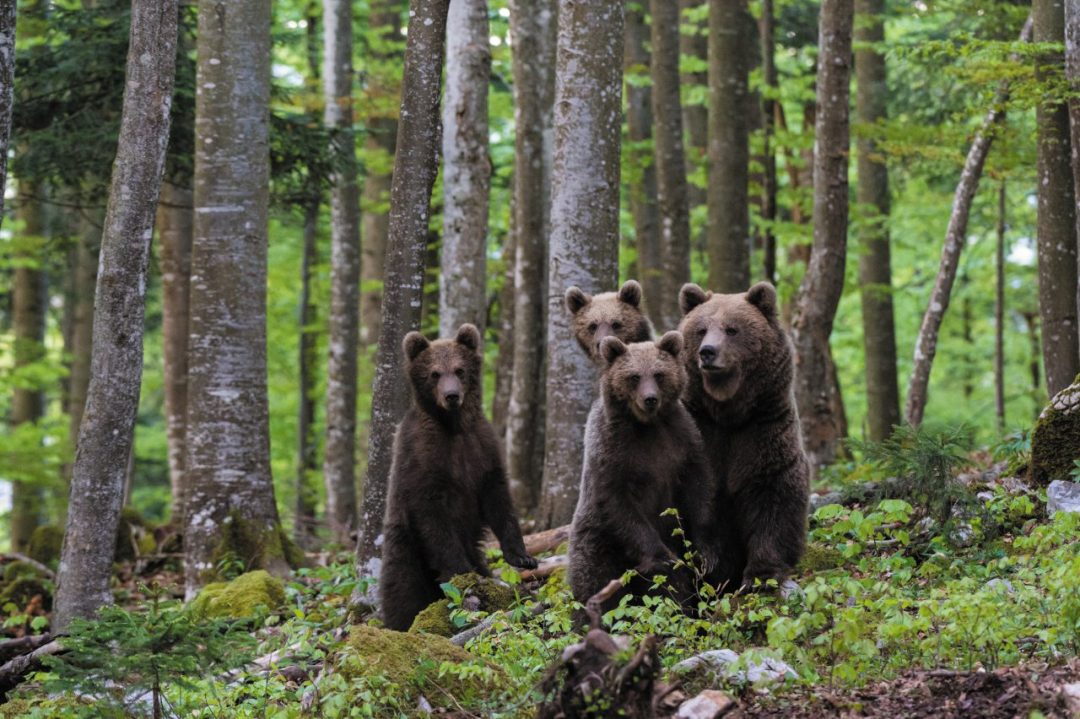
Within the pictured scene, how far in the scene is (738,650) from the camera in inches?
239

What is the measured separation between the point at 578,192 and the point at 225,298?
3651 mm

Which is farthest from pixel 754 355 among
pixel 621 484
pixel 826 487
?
pixel 826 487

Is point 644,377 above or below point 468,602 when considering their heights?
above

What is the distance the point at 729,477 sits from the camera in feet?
24.8

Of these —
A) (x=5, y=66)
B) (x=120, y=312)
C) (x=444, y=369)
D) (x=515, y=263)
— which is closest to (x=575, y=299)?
(x=444, y=369)

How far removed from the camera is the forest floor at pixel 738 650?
5164 mm

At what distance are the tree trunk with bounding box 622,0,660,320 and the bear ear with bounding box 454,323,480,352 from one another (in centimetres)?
910

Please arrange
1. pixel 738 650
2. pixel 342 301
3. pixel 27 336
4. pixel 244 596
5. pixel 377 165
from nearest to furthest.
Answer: pixel 738 650, pixel 244 596, pixel 342 301, pixel 377 165, pixel 27 336

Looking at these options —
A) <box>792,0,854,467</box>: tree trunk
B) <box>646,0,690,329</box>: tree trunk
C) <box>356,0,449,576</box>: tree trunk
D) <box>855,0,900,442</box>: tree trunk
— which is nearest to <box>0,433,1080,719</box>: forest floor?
<box>356,0,449,576</box>: tree trunk

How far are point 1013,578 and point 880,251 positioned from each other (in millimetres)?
12124

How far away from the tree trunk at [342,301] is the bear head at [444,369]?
952cm

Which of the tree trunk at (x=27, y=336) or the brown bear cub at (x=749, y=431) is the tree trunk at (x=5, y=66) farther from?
the tree trunk at (x=27, y=336)

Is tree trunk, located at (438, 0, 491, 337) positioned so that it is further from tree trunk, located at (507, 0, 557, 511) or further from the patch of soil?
the patch of soil

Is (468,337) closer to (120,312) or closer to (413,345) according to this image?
(413,345)
